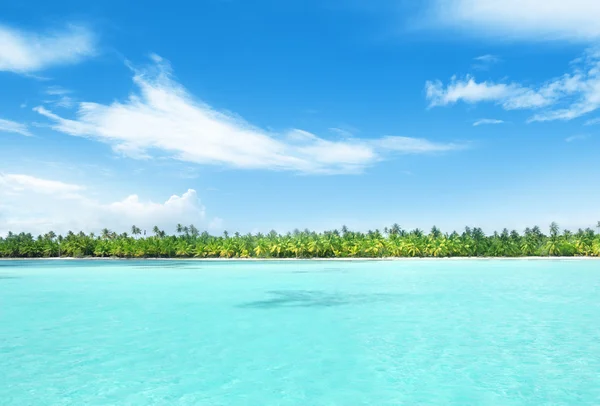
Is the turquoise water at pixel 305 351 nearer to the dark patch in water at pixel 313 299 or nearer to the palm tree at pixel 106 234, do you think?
the dark patch in water at pixel 313 299

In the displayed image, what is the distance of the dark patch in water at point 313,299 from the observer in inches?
980

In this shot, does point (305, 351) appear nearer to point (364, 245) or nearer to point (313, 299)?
point (313, 299)

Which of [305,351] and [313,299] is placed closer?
[305,351]

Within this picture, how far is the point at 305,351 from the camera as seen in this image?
1419 centimetres

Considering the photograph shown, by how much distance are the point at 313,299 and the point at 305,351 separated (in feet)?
42.7

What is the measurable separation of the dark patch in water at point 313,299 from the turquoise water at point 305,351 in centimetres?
22

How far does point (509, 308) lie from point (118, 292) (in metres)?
24.3

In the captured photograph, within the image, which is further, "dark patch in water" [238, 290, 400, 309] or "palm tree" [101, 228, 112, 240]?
"palm tree" [101, 228, 112, 240]

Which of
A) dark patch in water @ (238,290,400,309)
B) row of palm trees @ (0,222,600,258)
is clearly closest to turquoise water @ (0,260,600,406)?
dark patch in water @ (238,290,400,309)

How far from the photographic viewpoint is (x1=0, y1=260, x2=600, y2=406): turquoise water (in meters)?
10.2

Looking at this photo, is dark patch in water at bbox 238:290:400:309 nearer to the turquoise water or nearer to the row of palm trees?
the turquoise water

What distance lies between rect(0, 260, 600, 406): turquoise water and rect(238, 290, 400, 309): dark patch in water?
223 mm

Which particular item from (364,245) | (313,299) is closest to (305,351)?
(313,299)

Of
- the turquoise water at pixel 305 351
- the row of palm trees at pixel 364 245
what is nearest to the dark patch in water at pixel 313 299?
the turquoise water at pixel 305 351
